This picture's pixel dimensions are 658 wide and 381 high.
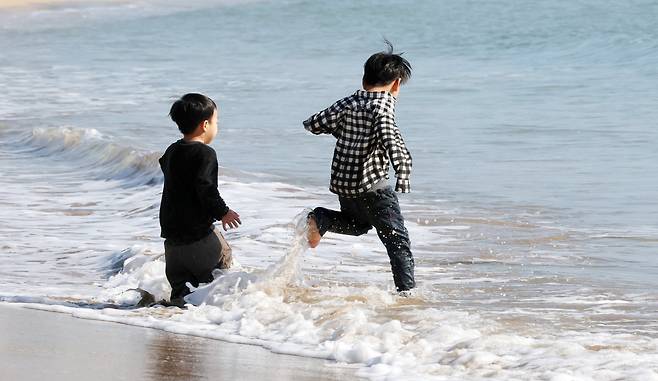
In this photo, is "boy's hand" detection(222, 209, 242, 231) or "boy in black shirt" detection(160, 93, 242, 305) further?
"boy in black shirt" detection(160, 93, 242, 305)

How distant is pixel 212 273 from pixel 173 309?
29 cm

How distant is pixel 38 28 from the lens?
116 feet

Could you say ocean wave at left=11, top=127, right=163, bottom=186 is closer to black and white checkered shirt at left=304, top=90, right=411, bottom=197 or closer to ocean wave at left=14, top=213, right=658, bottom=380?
ocean wave at left=14, top=213, right=658, bottom=380

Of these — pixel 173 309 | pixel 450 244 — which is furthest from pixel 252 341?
pixel 450 244

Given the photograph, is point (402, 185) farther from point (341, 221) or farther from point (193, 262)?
point (193, 262)

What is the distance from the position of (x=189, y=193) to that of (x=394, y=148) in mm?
991

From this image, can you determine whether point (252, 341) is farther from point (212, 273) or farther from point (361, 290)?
point (361, 290)

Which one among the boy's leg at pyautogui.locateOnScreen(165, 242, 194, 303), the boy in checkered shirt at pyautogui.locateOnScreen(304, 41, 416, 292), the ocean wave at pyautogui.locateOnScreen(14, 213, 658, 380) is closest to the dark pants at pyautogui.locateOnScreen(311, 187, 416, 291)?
the boy in checkered shirt at pyautogui.locateOnScreen(304, 41, 416, 292)

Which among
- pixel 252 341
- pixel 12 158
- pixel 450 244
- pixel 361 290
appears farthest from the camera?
pixel 12 158

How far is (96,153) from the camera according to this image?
43.6 ft

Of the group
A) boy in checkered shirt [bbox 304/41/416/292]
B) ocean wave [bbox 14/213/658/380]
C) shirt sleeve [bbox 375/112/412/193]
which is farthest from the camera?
boy in checkered shirt [bbox 304/41/416/292]

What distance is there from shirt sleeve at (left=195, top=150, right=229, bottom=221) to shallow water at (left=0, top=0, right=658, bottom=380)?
0.38 m

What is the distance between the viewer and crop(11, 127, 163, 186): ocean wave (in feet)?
38.8

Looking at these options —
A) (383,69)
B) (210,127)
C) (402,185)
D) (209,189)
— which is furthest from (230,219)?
(383,69)
